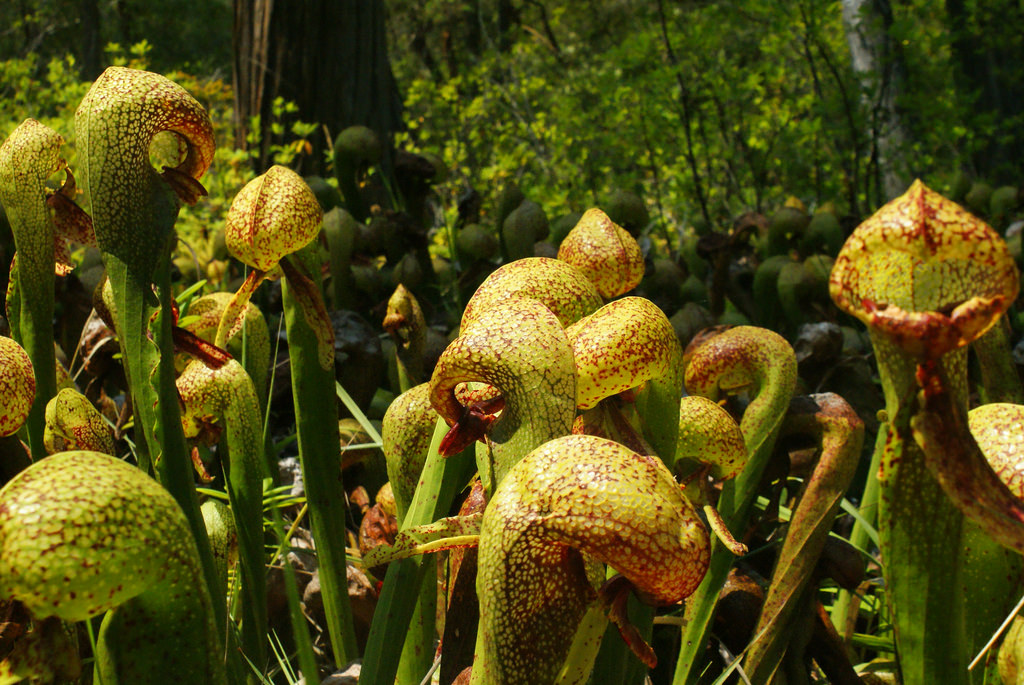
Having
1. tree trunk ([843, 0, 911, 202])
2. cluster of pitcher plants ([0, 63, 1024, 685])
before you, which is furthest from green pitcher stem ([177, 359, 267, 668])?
tree trunk ([843, 0, 911, 202])

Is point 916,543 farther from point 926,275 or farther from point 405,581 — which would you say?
point 405,581

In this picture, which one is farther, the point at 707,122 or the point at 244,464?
the point at 707,122

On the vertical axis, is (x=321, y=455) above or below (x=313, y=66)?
below

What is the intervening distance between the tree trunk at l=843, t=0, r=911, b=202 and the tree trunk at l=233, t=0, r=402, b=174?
232 cm

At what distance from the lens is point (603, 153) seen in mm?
5668

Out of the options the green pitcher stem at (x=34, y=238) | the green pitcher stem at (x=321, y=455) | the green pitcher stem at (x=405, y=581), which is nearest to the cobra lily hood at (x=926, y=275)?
the green pitcher stem at (x=405, y=581)

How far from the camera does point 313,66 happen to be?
3.77m

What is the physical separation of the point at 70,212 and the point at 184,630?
80 centimetres

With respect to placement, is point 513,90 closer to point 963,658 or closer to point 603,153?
point 603,153

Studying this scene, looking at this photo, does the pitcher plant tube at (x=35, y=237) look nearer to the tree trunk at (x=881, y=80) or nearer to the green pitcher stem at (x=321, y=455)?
the green pitcher stem at (x=321, y=455)

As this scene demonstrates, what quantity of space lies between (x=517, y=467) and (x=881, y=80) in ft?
16.0

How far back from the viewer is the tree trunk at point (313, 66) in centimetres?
373

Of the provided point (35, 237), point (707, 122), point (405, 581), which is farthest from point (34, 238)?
point (707, 122)

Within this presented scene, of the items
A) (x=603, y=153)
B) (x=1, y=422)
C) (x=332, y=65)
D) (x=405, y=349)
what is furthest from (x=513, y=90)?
(x=1, y=422)
